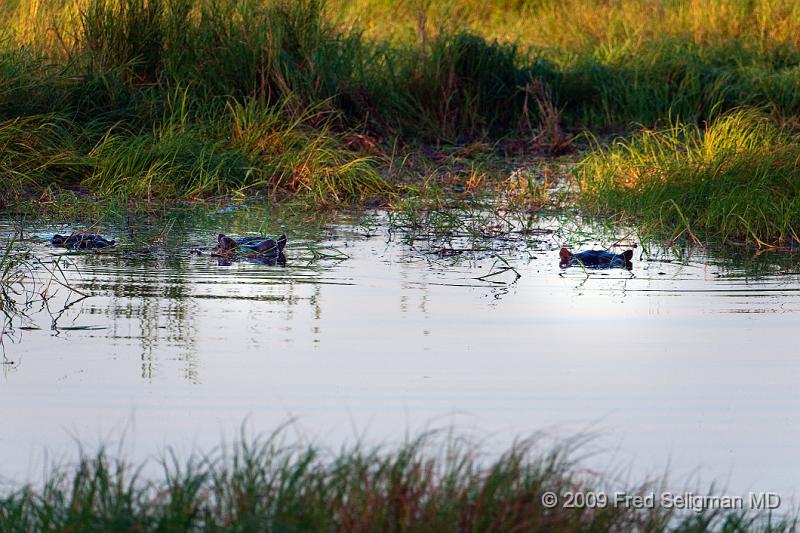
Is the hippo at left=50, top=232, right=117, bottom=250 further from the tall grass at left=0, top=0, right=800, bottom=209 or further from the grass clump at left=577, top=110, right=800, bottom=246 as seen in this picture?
the grass clump at left=577, top=110, right=800, bottom=246

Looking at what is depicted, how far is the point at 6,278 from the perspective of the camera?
252 inches

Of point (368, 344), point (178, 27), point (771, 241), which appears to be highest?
point (178, 27)

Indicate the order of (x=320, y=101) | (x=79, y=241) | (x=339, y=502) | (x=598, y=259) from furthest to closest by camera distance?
(x=320, y=101) < (x=79, y=241) < (x=598, y=259) < (x=339, y=502)

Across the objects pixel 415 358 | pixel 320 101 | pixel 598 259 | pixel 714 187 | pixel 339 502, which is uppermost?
pixel 320 101

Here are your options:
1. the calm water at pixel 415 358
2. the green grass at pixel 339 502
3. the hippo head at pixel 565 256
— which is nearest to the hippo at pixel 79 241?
the calm water at pixel 415 358

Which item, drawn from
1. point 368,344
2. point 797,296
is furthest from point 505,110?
point 368,344

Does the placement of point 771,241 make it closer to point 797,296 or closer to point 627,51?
point 797,296

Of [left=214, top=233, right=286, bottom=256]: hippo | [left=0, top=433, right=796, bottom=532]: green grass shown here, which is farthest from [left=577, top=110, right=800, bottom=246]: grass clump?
[left=0, top=433, right=796, bottom=532]: green grass

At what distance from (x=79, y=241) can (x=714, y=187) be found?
12.8 feet

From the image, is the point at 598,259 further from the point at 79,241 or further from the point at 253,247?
the point at 79,241

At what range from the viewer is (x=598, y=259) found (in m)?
7.36

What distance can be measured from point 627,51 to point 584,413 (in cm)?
961

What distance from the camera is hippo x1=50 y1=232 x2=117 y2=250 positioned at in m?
7.52

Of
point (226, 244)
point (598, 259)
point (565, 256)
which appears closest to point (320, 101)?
point (226, 244)
